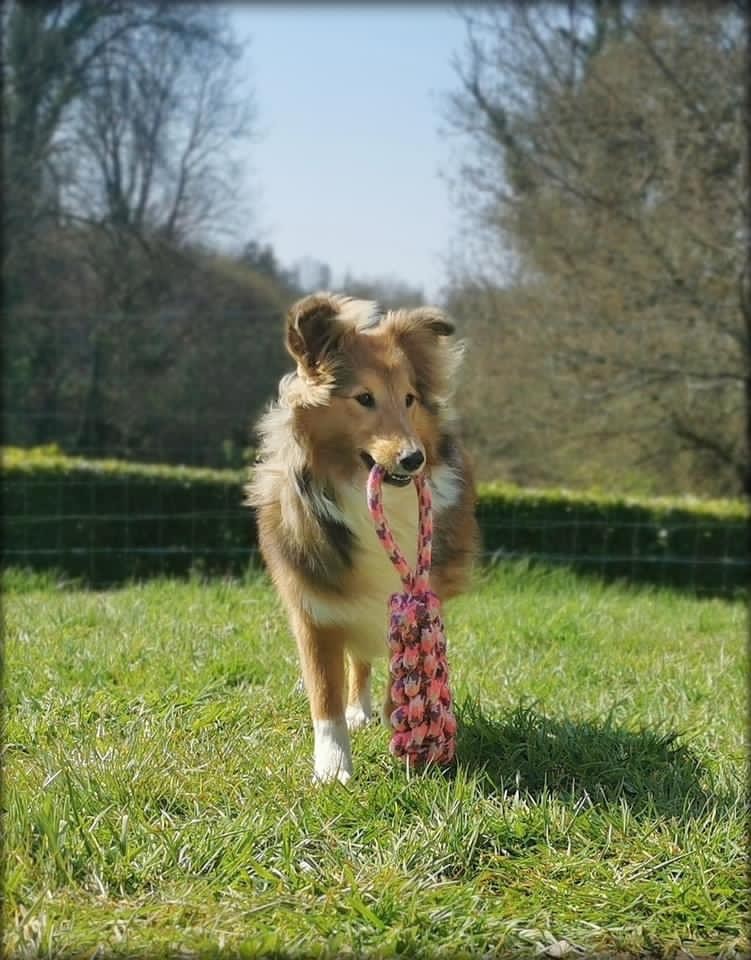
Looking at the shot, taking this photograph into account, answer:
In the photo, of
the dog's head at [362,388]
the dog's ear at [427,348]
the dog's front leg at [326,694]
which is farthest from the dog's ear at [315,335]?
→ the dog's front leg at [326,694]

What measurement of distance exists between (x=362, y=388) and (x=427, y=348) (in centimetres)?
43

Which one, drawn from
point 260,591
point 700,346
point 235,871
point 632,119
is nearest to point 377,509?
point 235,871

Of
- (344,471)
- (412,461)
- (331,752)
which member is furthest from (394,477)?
(331,752)

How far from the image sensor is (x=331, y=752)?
345 cm

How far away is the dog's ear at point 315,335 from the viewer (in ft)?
12.0

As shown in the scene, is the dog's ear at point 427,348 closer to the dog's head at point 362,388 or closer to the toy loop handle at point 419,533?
the dog's head at point 362,388

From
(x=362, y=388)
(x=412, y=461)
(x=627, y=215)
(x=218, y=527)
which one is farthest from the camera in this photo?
(x=627, y=215)

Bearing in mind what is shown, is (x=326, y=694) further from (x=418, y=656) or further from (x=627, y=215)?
(x=627, y=215)

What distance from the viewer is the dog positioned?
3.58 meters

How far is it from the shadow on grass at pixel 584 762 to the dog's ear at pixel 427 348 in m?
1.17

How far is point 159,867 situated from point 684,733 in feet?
7.04

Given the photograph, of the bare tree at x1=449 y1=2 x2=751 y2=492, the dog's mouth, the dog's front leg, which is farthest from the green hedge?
the dog's mouth

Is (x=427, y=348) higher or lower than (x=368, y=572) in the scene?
higher

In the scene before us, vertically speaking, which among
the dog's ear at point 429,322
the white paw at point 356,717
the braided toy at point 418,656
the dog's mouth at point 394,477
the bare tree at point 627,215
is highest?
the bare tree at point 627,215
